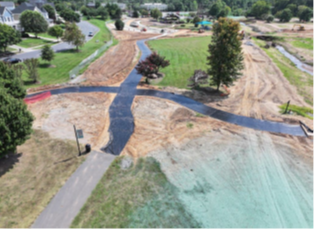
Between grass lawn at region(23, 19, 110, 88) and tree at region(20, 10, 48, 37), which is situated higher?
tree at region(20, 10, 48, 37)

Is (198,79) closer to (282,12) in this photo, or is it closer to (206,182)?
(206,182)

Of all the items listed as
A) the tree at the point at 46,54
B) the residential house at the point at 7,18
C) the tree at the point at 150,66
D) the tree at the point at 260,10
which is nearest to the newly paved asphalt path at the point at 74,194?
the tree at the point at 150,66

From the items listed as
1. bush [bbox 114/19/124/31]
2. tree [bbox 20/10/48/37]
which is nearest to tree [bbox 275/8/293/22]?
bush [bbox 114/19/124/31]

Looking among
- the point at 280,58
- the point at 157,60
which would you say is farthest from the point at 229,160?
the point at 280,58

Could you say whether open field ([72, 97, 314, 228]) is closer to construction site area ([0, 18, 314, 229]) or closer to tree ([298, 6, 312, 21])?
construction site area ([0, 18, 314, 229])

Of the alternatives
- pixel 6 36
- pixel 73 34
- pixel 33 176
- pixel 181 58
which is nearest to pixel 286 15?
pixel 181 58
